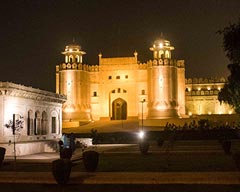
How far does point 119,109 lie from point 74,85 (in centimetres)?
688

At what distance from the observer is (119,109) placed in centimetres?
6222

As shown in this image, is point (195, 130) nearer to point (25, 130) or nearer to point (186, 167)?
point (25, 130)

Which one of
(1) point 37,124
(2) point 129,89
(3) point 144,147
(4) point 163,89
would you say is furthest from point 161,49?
(3) point 144,147

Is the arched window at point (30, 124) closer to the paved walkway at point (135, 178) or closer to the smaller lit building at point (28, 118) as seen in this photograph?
the smaller lit building at point (28, 118)

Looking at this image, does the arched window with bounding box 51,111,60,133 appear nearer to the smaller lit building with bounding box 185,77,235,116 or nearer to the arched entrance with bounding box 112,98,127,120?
the arched entrance with bounding box 112,98,127,120

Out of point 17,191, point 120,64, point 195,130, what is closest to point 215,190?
point 17,191

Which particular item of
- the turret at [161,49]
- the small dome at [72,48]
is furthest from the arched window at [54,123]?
the small dome at [72,48]

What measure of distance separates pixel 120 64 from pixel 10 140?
117ft

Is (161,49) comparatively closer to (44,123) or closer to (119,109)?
(119,109)

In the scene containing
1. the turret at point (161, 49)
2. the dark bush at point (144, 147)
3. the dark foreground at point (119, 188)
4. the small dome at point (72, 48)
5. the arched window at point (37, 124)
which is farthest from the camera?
the small dome at point (72, 48)

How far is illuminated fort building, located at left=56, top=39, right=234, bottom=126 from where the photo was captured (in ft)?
191

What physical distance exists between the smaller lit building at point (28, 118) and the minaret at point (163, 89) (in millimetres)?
21044

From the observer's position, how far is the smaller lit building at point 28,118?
26.9m

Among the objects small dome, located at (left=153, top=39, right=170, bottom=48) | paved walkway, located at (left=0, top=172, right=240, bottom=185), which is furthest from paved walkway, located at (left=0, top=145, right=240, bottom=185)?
small dome, located at (left=153, top=39, right=170, bottom=48)
